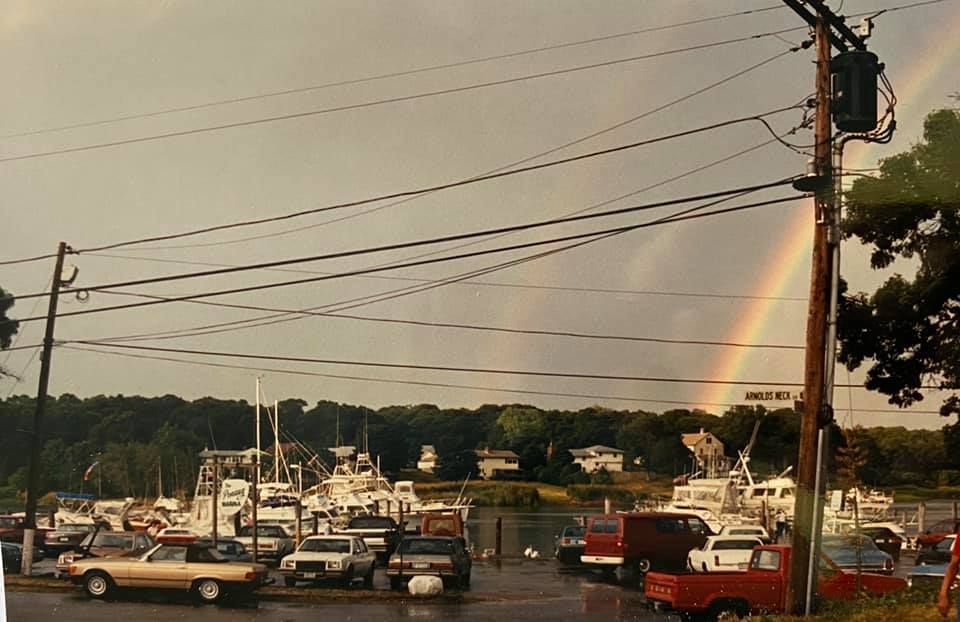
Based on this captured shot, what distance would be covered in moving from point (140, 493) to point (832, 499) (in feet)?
89.6

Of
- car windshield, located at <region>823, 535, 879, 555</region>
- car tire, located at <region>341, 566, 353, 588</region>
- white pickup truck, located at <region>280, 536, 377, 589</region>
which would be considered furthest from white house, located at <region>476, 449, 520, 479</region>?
car windshield, located at <region>823, 535, 879, 555</region>

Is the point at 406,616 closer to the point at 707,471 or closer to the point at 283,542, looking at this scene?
the point at 283,542

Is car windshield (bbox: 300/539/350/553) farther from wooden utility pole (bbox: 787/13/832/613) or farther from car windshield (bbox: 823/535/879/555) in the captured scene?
wooden utility pole (bbox: 787/13/832/613)

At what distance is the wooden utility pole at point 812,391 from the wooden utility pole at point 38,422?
53.2 feet

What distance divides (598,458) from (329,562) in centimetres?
1726

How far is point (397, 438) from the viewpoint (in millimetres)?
46250

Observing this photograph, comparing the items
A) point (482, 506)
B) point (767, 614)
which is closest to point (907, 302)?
point (767, 614)

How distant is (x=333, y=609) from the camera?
2108cm

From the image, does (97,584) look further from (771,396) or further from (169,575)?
(771,396)

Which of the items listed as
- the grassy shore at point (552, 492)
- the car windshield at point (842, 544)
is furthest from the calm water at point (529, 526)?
the car windshield at point (842, 544)

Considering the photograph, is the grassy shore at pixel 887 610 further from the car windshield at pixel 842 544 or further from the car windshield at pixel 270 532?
the car windshield at pixel 270 532

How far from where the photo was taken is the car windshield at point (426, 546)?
24.2 meters

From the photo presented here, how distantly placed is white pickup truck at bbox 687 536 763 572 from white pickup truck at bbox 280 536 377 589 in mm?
7204

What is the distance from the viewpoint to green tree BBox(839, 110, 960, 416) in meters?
21.1
